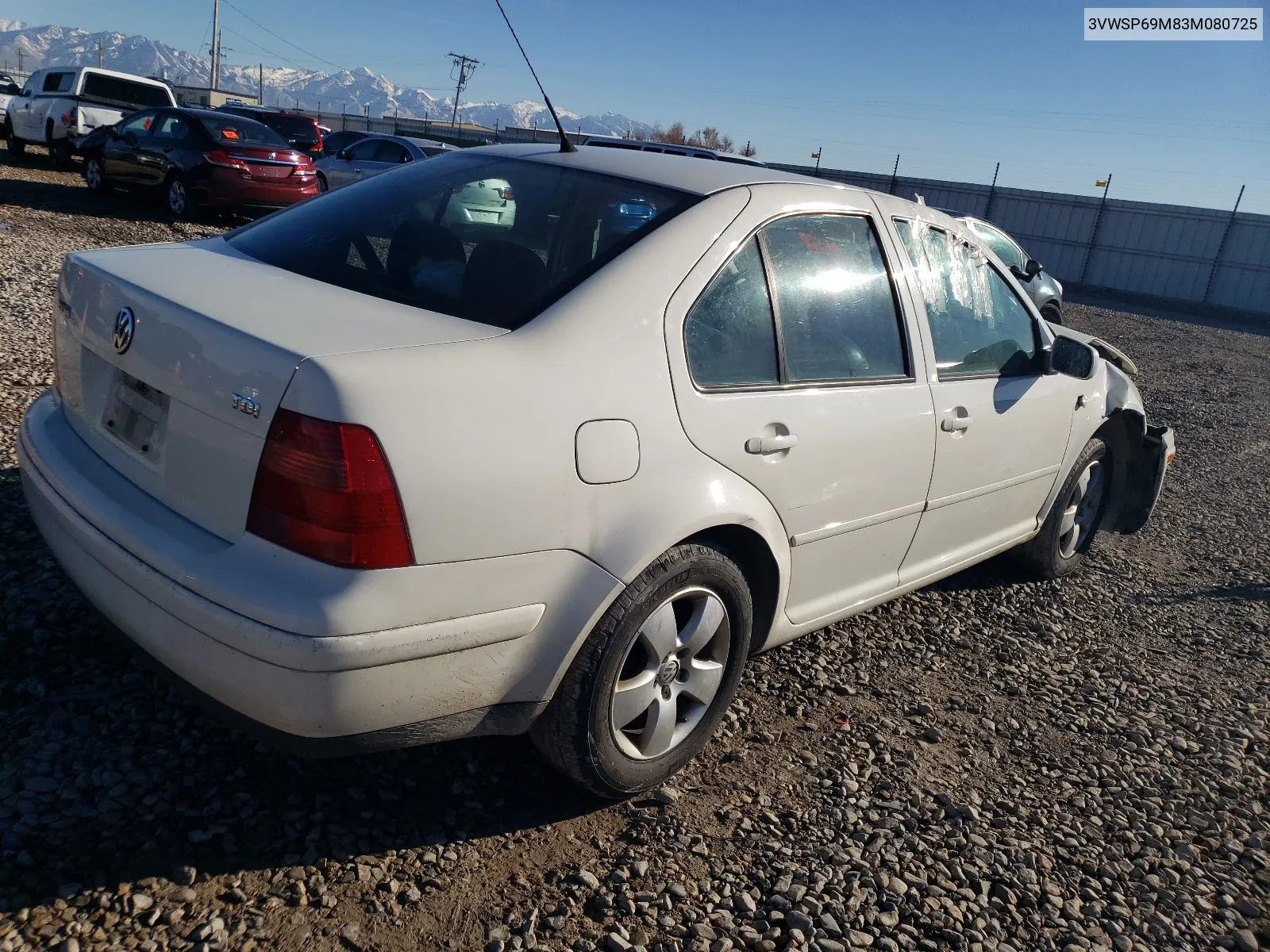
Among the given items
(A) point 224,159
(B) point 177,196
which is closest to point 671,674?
(A) point 224,159

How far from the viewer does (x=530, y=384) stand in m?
2.18

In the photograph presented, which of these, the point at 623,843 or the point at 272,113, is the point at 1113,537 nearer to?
the point at 623,843

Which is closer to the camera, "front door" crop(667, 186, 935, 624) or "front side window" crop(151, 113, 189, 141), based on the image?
"front door" crop(667, 186, 935, 624)

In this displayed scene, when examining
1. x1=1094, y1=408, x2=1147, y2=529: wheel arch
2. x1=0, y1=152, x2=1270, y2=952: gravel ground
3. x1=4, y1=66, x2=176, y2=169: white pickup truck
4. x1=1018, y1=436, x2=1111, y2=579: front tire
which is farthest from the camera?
x1=4, y1=66, x2=176, y2=169: white pickup truck

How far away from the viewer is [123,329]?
7.67 ft

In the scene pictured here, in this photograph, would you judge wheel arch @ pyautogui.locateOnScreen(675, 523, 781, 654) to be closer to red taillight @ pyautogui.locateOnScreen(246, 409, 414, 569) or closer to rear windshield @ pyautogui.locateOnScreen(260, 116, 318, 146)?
red taillight @ pyautogui.locateOnScreen(246, 409, 414, 569)

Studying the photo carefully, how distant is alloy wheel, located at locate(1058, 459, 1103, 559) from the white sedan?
1.50 metres

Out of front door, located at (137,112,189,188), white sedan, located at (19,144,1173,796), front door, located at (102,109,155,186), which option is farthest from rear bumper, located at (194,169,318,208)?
white sedan, located at (19,144,1173,796)

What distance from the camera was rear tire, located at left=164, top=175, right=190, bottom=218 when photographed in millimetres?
12594

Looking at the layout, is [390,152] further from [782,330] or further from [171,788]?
[171,788]

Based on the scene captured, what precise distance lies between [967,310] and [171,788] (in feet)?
10.4

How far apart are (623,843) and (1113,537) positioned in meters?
4.45

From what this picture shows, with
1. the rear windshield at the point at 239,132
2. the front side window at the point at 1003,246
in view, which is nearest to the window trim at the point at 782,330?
the front side window at the point at 1003,246

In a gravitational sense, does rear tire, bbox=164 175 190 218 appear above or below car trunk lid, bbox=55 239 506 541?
below
